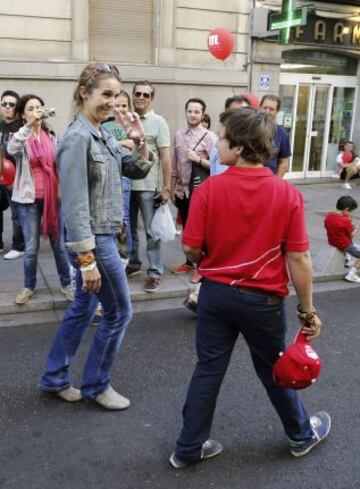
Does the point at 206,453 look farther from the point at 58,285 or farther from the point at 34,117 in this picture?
the point at 58,285

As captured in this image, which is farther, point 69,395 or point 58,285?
point 58,285

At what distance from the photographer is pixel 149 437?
121 inches

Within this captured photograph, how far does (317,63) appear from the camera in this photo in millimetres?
13180

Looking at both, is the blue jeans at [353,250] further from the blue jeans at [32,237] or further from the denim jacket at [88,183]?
the denim jacket at [88,183]

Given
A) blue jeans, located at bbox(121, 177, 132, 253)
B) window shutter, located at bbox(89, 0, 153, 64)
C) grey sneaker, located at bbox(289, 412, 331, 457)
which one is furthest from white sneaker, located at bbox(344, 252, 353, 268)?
window shutter, located at bbox(89, 0, 153, 64)

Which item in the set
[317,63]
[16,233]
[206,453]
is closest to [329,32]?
[317,63]

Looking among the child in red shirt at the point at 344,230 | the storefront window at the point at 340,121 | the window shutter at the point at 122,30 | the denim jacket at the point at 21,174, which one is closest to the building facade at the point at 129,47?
the window shutter at the point at 122,30

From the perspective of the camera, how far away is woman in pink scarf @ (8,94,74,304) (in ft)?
15.5

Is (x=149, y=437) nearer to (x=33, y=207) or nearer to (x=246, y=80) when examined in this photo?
(x=33, y=207)

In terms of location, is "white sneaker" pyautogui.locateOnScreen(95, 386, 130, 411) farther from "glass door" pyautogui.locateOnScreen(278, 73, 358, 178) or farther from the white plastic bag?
"glass door" pyautogui.locateOnScreen(278, 73, 358, 178)

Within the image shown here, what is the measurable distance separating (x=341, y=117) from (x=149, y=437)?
12.5 meters

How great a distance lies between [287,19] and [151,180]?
6983 mm

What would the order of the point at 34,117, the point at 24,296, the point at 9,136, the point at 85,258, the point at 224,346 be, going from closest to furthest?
the point at 224,346
the point at 85,258
the point at 34,117
the point at 24,296
the point at 9,136

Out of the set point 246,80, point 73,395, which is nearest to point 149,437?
point 73,395
